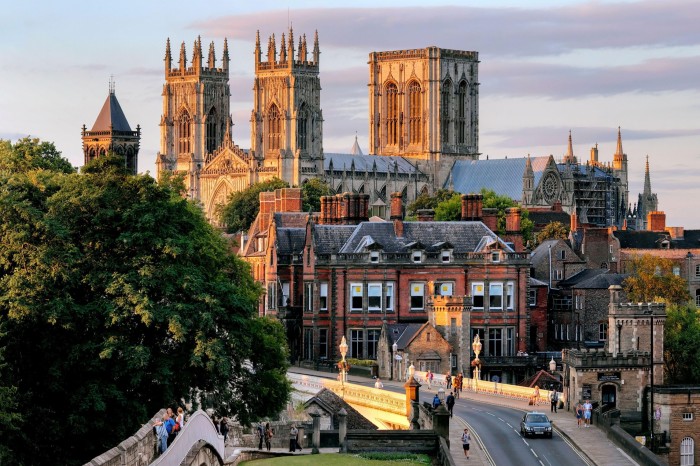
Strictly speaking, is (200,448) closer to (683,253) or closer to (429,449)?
(429,449)

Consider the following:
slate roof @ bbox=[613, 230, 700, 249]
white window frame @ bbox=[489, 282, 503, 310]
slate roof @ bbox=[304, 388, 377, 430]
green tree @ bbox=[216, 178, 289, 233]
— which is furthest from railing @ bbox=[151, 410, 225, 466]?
green tree @ bbox=[216, 178, 289, 233]

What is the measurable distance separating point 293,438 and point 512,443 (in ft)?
25.7

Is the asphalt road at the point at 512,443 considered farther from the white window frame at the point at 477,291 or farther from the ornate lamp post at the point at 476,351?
the white window frame at the point at 477,291

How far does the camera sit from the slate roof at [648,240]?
145 metres

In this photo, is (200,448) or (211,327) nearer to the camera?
(200,448)

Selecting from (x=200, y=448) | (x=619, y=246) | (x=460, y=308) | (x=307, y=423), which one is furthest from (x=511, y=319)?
(x=200, y=448)

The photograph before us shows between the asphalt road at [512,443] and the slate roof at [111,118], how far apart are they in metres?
110

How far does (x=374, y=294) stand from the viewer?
324 ft

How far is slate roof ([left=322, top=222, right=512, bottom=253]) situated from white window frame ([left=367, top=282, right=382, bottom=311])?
1.82m

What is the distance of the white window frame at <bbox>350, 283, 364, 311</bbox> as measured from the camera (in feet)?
324

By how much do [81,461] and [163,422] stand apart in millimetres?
13809

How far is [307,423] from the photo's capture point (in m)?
67.4

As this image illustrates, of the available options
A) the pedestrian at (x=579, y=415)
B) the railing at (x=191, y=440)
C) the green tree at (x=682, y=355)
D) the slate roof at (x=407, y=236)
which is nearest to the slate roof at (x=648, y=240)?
the green tree at (x=682, y=355)

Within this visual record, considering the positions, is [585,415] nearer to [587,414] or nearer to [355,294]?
[587,414]
